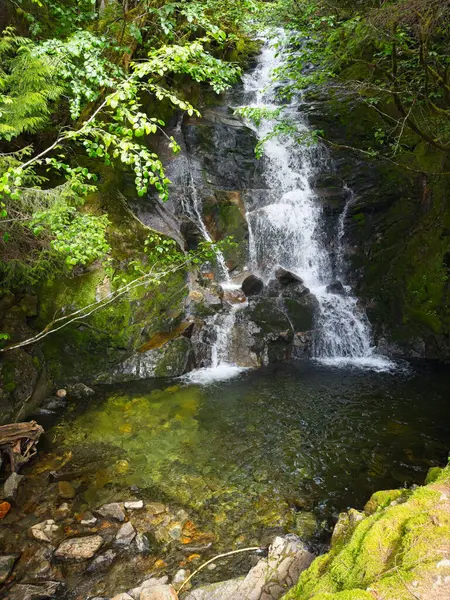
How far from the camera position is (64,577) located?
4.49 metres

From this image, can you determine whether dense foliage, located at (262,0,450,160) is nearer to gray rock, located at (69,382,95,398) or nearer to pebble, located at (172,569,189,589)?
pebble, located at (172,569,189,589)

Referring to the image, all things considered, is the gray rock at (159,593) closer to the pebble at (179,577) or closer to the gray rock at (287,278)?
the pebble at (179,577)

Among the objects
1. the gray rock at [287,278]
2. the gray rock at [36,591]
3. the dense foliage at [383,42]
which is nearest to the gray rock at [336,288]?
the gray rock at [287,278]

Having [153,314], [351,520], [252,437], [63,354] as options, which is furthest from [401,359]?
[63,354]

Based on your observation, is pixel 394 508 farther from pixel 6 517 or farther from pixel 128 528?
pixel 6 517

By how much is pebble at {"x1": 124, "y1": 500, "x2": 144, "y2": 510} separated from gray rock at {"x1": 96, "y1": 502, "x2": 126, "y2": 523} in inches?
3.9

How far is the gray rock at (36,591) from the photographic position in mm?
4188

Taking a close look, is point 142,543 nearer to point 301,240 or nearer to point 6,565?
point 6,565

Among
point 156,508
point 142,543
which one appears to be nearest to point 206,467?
point 156,508

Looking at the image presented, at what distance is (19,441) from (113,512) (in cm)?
266

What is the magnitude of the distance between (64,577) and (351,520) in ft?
12.0

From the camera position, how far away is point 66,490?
19.9 ft

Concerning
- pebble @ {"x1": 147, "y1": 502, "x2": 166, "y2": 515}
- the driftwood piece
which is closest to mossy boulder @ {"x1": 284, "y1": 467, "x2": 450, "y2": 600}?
pebble @ {"x1": 147, "y1": 502, "x2": 166, "y2": 515}

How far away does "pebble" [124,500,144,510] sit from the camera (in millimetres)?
5621
